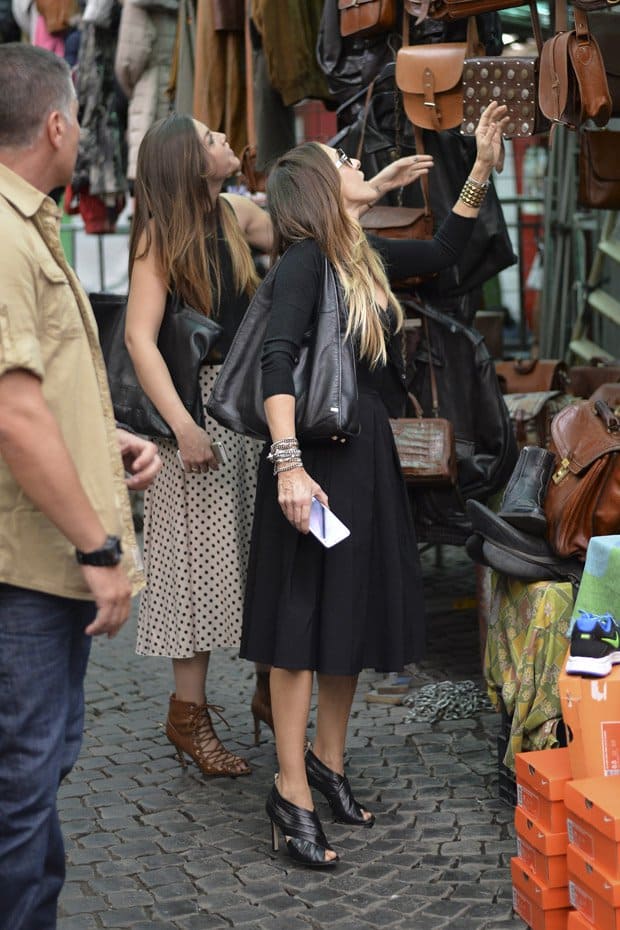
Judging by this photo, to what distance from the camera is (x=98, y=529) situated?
2.37 metres

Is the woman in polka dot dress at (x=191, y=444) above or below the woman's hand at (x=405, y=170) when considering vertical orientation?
below

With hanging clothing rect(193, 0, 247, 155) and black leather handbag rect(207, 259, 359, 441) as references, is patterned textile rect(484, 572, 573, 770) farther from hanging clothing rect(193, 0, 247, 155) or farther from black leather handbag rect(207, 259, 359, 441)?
hanging clothing rect(193, 0, 247, 155)

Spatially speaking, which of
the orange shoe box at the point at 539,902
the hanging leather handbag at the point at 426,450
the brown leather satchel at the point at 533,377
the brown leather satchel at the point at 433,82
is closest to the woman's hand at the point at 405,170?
the brown leather satchel at the point at 433,82

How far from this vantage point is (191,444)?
4.08m

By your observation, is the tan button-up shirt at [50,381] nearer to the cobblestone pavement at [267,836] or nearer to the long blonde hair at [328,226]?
the long blonde hair at [328,226]

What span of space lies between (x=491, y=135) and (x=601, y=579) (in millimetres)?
1567

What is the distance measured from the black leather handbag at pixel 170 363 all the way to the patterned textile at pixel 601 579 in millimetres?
1371

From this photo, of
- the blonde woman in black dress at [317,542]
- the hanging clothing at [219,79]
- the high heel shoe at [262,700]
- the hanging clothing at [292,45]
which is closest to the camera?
the blonde woman in black dress at [317,542]

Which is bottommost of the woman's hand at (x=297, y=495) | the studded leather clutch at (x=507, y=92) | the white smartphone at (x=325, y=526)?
the white smartphone at (x=325, y=526)

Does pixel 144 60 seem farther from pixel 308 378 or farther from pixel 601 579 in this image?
pixel 601 579

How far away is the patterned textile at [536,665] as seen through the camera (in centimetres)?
374

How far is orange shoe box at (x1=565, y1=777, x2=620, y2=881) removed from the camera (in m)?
2.73

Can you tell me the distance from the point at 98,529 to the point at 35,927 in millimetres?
854

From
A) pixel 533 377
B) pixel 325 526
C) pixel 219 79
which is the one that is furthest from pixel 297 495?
pixel 219 79
